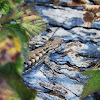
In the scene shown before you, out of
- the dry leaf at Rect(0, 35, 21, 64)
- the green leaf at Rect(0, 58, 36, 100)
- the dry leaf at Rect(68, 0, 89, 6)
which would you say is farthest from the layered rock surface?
the dry leaf at Rect(0, 35, 21, 64)

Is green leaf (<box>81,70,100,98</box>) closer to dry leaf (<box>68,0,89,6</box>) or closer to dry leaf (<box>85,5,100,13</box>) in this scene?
dry leaf (<box>85,5,100,13</box>)

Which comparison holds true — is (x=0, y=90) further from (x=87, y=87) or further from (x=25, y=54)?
(x=87, y=87)

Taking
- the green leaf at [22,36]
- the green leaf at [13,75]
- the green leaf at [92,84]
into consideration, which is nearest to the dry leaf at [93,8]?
the green leaf at [92,84]

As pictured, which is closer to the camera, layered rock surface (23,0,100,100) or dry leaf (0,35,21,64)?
dry leaf (0,35,21,64)

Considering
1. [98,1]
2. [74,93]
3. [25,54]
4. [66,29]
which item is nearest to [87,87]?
[74,93]

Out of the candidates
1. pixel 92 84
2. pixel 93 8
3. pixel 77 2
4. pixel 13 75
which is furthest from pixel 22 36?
pixel 77 2

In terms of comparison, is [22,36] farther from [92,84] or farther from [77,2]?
[77,2]

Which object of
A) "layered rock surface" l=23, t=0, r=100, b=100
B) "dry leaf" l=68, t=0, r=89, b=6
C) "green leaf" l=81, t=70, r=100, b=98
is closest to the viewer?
"green leaf" l=81, t=70, r=100, b=98
